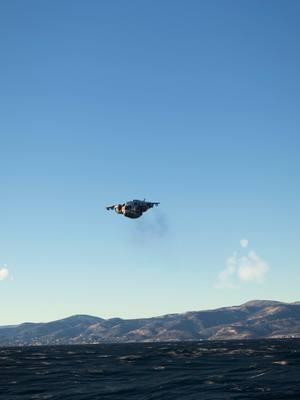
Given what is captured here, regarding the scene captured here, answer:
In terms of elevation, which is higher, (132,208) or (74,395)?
(132,208)

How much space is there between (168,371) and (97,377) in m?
8.57

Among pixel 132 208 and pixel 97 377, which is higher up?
pixel 132 208

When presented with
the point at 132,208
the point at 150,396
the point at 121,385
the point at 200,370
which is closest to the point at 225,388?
A: the point at 150,396

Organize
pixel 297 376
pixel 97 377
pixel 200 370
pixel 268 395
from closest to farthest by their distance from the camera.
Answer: pixel 268 395
pixel 297 376
pixel 97 377
pixel 200 370

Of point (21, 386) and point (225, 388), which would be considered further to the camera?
point (21, 386)

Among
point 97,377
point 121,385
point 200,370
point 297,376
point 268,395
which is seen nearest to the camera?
point 268,395

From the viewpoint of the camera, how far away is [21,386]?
4728 centimetres

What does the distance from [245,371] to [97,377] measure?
16.8 metres

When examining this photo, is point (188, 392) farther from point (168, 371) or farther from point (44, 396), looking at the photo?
point (168, 371)

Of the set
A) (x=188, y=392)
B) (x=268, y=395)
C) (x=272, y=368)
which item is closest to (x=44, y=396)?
(x=188, y=392)

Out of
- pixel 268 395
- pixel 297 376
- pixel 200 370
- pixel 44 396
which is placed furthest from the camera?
pixel 200 370

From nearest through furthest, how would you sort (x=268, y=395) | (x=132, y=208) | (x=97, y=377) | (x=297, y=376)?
(x=268, y=395)
(x=297, y=376)
(x=97, y=377)
(x=132, y=208)

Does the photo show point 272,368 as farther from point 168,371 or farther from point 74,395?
point 74,395

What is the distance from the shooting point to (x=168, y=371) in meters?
57.6
